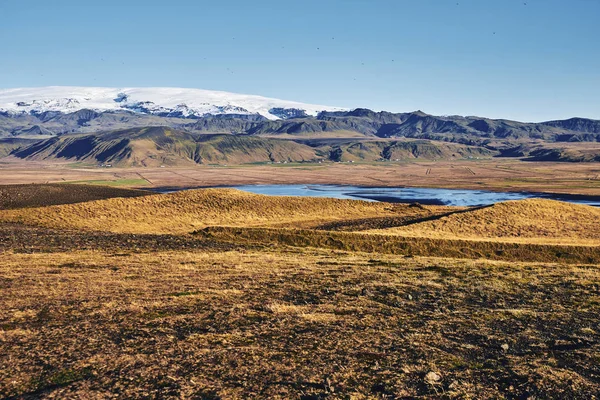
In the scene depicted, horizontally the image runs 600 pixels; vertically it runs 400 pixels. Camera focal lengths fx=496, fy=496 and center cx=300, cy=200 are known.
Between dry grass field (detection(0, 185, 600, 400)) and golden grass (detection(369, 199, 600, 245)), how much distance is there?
11921mm

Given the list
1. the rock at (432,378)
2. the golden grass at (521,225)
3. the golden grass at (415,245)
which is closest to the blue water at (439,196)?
the golden grass at (521,225)

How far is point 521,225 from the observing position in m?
56.7

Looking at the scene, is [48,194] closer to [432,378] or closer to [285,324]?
[285,324]

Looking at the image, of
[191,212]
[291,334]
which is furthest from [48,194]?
[291,334]

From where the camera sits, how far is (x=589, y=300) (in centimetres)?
2123

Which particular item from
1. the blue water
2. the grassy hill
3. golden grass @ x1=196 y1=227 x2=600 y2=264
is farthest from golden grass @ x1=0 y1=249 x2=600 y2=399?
the blue water

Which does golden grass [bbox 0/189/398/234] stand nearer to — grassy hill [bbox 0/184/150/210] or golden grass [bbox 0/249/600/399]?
grassy hill [bbox 0/184/150/210]

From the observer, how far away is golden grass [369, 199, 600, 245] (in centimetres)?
5112

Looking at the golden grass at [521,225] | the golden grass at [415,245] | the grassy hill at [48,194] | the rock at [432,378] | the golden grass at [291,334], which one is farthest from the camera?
the grassy hill at [48,194]

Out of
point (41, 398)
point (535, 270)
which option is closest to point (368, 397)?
point (41, 398)

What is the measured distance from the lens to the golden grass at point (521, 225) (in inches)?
2013

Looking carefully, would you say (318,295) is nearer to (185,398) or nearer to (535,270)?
(185,398)

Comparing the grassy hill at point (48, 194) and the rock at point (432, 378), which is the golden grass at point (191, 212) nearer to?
the grassy hill at point (48, 194)

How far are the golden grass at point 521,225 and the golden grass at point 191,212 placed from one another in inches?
613
